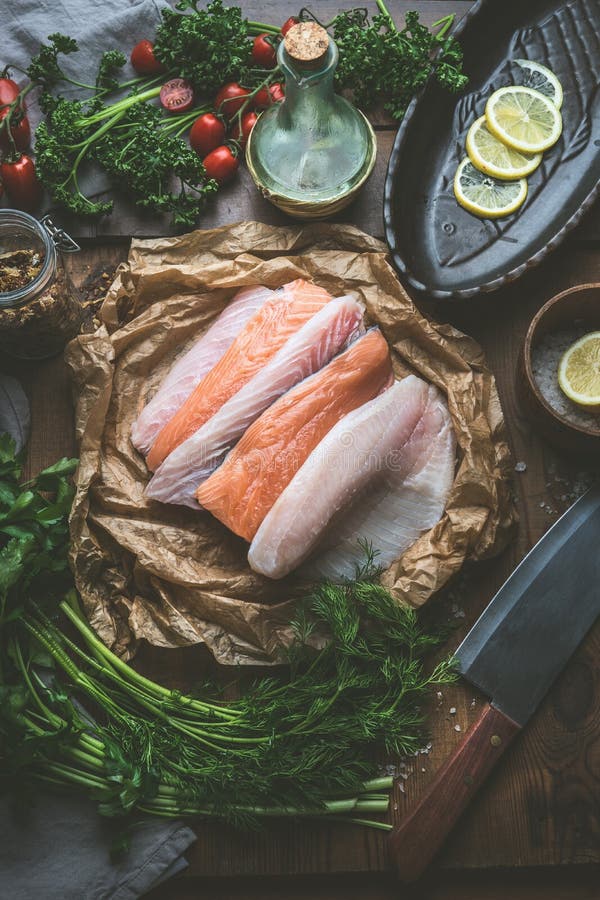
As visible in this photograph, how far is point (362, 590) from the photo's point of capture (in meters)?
2.70

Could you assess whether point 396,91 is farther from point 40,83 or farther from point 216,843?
point 216,843

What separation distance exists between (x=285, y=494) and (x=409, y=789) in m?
0.96

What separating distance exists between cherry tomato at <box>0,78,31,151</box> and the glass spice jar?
32cm

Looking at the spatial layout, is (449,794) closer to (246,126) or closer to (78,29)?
(246,126)

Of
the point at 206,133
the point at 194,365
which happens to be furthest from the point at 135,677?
the point at 206,133

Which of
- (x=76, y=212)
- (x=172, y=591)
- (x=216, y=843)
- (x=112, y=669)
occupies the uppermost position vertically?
(x=76, y=212)

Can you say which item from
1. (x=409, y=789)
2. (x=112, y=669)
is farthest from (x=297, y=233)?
(x=409, y=789)

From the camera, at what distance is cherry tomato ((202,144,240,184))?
121 inches

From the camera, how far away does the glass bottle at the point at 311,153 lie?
289 cm

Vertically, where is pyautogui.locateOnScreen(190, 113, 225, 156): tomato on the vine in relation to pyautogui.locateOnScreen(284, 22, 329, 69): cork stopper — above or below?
below

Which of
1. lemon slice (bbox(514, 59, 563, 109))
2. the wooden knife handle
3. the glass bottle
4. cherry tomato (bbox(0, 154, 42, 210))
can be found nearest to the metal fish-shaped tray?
lemon slice (bbox(514, 59, 563, 109))

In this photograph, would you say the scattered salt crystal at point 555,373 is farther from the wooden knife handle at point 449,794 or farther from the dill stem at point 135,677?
the dill stem at point 135,677

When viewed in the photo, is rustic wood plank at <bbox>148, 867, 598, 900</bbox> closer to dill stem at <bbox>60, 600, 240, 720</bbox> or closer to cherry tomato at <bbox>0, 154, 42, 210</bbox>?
dill stem at <bbox>60, 600, 240, 720</bbox>

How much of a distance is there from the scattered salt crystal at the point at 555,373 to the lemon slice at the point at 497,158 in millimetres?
566
